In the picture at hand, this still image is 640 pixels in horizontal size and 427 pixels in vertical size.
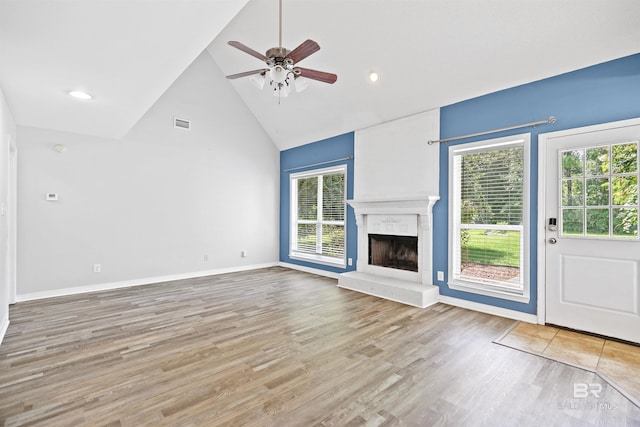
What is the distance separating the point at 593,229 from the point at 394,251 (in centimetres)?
247

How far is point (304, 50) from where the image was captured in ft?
8.16

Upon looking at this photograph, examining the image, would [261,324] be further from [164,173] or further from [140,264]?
[164,173]

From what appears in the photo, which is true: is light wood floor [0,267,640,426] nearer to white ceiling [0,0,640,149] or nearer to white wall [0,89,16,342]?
white wall [0,89,16,342]

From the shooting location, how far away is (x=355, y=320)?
3492 millimetres

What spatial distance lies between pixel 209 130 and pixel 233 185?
1.16 meters

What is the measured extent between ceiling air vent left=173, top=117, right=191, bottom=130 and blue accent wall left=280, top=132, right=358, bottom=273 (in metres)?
2.13

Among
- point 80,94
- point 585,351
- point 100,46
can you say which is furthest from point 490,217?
point 80,94

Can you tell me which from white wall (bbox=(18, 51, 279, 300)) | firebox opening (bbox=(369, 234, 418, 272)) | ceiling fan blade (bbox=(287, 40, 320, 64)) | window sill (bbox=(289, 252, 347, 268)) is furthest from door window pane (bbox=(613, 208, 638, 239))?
white wall (bbox=(18, 51, 279, 300))

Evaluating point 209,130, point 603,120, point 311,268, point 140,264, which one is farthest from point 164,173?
point 603,120

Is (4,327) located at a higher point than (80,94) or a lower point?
lower

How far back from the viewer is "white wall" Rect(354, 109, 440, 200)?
4.37 metres

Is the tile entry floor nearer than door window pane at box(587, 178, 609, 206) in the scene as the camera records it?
Yes

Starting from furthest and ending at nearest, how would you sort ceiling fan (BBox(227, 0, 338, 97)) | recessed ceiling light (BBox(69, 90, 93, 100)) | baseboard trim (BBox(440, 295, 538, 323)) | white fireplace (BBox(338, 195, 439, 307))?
white fireplace (BBox(338, 195, 439, 307)) < baseboard trim (BBox(440, 295, 538, 323)) < recessed ceiling light (BBox(69, 90, 93, 100)) < ceiling fan (BBox(227, 0, 338, 97))

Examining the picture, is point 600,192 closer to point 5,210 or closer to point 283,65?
point 283,65
